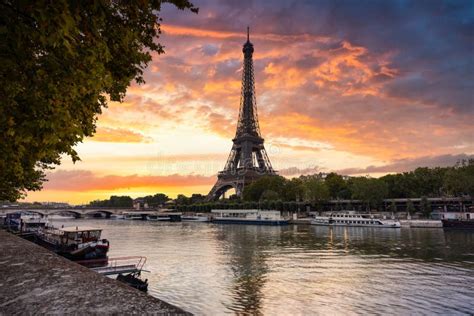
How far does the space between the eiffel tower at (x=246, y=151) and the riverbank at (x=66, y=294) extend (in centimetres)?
13538

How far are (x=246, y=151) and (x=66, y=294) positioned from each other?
14034 centimetres

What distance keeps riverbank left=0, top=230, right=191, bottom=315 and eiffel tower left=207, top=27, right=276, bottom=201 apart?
13538 cm

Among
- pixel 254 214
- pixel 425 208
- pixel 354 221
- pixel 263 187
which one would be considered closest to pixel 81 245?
pixel 354 221

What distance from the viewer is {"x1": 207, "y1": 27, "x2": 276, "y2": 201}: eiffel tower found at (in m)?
148

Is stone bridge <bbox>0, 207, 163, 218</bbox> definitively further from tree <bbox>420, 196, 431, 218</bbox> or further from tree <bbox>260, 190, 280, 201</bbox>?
tree <bbox>420, 196, 431, 218</bbox>

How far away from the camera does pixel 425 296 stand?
71.3 ft

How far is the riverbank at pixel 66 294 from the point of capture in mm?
6891

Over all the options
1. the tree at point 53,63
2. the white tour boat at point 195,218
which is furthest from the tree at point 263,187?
the tree at point 53,63

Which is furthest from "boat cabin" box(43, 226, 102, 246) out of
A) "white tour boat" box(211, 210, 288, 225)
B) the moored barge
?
"white tour boat" box(211, 210, 288, 225)

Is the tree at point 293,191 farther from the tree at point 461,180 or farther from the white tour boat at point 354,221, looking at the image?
the tree at point 461,180

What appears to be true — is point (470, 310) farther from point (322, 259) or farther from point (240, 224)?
point (240, 224)

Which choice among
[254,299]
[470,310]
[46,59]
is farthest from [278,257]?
[46,59]

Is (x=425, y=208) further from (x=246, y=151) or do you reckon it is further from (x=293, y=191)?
(x=246, y=151)

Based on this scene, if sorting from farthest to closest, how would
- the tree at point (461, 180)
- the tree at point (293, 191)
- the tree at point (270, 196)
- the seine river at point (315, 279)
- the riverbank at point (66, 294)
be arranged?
the tree at point (293, 191) → the tree at point (270, 196) → the tree at point (461, 180) → the seine river at point (315, 279) → the riverbank at point (66, 294)
